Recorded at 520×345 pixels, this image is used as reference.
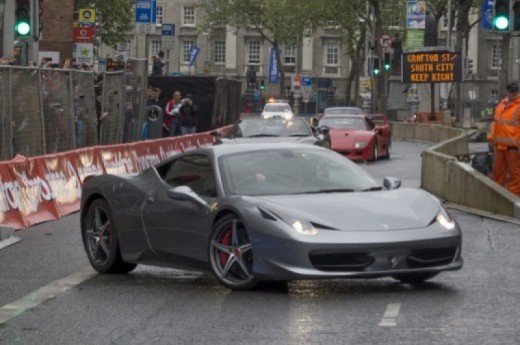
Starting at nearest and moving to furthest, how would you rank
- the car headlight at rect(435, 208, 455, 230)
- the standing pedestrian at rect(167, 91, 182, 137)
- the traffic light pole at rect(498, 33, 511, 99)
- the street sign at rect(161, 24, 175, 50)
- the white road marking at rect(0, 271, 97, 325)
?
1. the white road marking at rect(0, 271, 97, 325)
2. the car headlight at rect(435, 208, 455, 230)
3. the traffic light pole at rect(498, 33, 511, 99)
4. the standing pedestrian at rect(167, 91, 182, 137)
5. the street sign at rect(161, 24, 175, 50)

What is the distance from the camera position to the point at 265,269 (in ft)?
34.6

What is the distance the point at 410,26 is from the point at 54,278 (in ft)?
176

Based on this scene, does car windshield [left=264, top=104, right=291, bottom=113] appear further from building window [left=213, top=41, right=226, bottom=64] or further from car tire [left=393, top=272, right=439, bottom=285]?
car tire [left=393, top=272, right=439, bottom=285]

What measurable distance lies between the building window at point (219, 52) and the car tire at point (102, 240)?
10871 centimetres

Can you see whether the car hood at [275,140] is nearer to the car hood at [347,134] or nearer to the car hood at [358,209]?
the car hood at [347,134]

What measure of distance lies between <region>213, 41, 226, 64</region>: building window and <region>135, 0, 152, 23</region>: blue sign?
278 ft

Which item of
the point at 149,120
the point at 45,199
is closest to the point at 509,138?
the point at 45,199

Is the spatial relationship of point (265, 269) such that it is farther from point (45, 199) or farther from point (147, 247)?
point (45, 199)

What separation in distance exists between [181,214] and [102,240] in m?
1.32

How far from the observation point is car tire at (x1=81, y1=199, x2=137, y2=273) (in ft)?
40.4

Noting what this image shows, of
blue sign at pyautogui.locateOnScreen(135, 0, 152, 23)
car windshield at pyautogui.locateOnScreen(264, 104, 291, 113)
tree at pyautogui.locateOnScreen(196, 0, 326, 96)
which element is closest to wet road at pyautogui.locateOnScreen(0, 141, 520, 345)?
blue sign at pyautogui.locateOnScreen(135, 0, 152, 23)

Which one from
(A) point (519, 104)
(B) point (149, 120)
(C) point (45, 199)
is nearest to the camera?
(C) point (45, 199)

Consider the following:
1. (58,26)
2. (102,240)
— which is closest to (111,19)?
(58,26)

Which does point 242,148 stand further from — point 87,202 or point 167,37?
point 167,37
